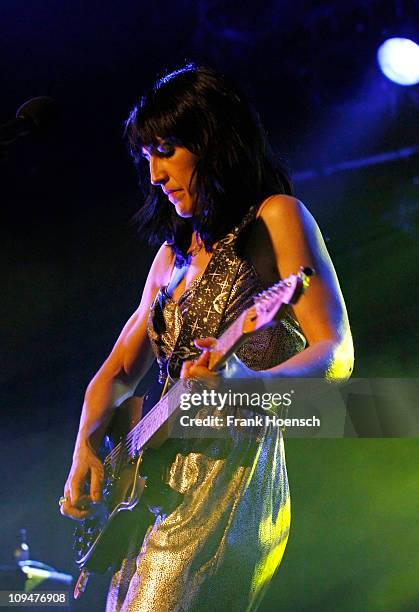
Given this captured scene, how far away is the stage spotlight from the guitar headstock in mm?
2105

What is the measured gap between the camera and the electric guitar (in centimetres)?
167

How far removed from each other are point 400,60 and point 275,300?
2.16m

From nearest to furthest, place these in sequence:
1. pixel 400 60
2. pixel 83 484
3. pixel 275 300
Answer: pixel 275 300 → pixel 83 484 → pixel 400 60

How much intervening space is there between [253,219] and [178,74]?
0.42 m

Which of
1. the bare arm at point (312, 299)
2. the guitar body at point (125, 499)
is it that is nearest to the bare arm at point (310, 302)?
the bare arm at point (312, 299)

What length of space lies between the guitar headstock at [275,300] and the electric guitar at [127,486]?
228mm

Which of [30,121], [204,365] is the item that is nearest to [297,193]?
[30,121]

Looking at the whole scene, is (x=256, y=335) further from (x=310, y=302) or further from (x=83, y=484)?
(x=83, y=484)

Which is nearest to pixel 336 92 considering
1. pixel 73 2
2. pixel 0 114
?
pixel 73 2

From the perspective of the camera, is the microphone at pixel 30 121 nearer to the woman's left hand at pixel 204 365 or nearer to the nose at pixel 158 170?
the nose at pixel 158 170

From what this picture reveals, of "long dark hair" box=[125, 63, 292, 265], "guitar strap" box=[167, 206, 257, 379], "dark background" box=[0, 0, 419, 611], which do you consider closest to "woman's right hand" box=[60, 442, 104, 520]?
"guitar strap" box=[167, 206, 257, 379]

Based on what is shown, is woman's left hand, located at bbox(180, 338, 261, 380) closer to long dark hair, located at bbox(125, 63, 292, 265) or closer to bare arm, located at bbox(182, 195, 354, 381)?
bare arm, located at bbox(182, 195, 354, 381)

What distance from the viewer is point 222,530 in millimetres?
1621

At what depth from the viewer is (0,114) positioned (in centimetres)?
336
